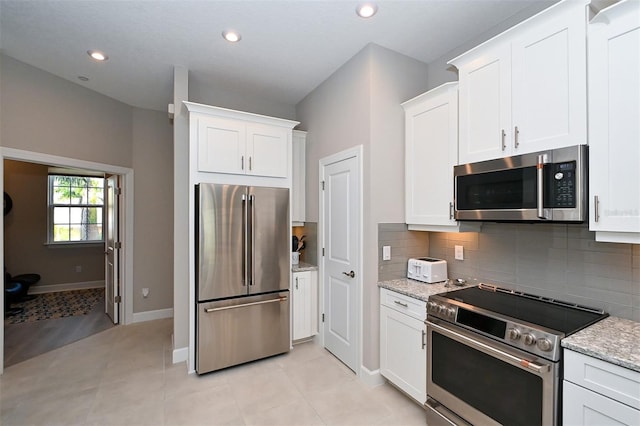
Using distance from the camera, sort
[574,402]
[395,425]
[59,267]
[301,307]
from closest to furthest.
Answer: [574,402], [395,425], [301,307], [59,267]

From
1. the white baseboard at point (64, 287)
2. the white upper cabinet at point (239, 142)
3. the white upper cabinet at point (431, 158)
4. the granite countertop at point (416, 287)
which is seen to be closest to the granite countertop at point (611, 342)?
the granite countertop at point (416, 287)

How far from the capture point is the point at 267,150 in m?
3.13

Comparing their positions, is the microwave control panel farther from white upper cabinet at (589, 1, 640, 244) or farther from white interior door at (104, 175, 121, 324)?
white interior door at (104, 175, 121, 324)

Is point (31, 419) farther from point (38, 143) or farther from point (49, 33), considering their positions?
point (49, 33)

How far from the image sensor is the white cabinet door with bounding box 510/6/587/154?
1.58 metres

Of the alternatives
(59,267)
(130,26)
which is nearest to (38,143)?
(130,26)

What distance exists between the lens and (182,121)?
307 centimetres

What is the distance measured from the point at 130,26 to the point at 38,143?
1.72 m

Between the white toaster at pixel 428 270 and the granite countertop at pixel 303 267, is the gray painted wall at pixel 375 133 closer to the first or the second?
the white toaster at pixel 428 270

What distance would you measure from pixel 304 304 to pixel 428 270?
1492 millimetres

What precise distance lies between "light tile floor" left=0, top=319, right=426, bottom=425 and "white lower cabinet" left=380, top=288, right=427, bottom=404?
0.62ft

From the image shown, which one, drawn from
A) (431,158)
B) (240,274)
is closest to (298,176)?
(240,274)

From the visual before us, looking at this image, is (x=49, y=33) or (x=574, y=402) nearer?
(x=574, y=402)

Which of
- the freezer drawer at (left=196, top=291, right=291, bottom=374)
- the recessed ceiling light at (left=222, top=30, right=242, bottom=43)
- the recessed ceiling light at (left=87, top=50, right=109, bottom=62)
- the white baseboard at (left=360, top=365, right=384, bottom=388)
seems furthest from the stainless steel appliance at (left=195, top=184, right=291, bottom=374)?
the recessed ceiling light at (left=87, top=50, right=109, bottom=62)
